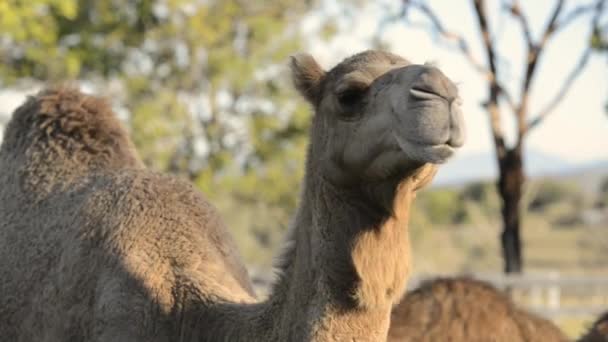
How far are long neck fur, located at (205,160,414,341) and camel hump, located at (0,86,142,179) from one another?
7.21ft

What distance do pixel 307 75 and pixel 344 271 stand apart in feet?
3.09

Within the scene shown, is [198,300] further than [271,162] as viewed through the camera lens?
No

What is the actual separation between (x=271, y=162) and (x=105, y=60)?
16.9ft

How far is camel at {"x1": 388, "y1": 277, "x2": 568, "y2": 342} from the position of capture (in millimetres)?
7730

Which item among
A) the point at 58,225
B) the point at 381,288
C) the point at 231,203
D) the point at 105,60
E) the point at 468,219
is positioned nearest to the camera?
the point at 381,288

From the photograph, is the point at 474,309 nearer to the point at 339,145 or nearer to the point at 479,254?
the point at 339,145

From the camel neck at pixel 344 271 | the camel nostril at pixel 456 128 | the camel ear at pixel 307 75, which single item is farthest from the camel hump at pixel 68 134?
the camel nostril at pixel 456 128

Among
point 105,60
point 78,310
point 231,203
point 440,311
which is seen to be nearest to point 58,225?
point 78,310

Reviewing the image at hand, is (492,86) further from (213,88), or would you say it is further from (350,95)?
(213,88)

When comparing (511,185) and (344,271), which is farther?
(511,185)

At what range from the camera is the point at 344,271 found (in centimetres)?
483

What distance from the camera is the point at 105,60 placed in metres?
24.0

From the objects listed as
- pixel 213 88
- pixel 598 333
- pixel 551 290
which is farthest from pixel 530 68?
pixel 213 88

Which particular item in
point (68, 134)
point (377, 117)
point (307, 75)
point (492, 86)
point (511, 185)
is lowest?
point (511, 185)
